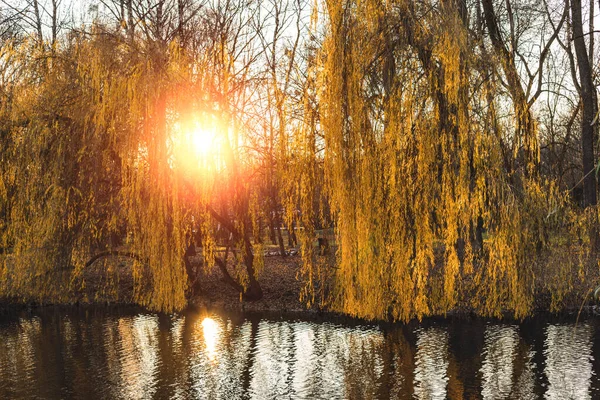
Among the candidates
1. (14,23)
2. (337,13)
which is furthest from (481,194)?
(14,23)

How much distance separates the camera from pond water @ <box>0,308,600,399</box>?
9414 mm

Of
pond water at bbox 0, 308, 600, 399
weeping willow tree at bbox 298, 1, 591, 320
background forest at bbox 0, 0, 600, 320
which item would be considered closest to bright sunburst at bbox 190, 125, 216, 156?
background forest at bbox 0, 0, 600, 320

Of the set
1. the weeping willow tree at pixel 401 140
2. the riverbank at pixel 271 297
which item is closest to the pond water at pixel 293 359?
the riverbank at pixel 271 297

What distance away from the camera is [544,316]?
1387 cm

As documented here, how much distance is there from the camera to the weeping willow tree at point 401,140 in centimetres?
974

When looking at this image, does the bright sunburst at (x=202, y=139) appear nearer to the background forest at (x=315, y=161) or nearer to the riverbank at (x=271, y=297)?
the background forest at (x=315, y=161)

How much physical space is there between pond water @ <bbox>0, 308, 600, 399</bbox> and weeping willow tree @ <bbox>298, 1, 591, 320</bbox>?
1227 millimetres

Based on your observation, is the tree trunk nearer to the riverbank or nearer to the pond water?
the riverbank

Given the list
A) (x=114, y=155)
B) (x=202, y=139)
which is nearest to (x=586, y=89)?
(x=202, y=139)

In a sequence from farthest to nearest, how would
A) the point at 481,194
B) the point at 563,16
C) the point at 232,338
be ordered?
1. the point at 563,16
2. the point at 232,338
3. the point at 481,194

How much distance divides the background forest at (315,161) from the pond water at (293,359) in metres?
0.74

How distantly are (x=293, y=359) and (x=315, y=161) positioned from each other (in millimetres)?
3312

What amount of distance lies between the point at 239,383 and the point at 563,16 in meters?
13.2

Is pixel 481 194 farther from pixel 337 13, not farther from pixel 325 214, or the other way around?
pixel 337 13
